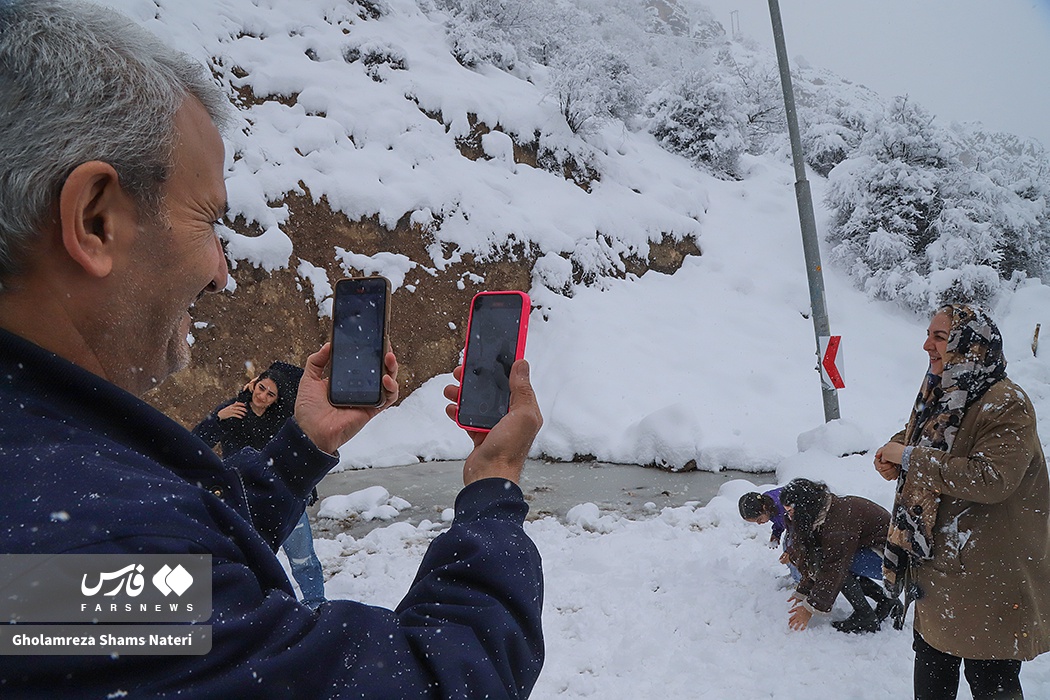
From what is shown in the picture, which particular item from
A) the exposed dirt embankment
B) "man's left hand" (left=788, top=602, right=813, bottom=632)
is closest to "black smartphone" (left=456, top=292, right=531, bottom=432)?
"man's left hand" (left=788, top=602, right=813, bottom=632)

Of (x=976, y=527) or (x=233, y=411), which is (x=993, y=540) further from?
(x=233, y=411)

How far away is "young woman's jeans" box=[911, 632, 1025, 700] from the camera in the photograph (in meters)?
2.63

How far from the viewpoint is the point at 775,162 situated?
21344 mm

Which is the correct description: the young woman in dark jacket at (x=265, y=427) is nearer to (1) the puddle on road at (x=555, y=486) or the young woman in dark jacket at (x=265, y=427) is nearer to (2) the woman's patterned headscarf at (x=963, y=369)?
(1) the puddle on road at (x=555, y=486)

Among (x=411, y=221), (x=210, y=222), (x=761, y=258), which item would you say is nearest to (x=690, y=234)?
(x=761, y=258)

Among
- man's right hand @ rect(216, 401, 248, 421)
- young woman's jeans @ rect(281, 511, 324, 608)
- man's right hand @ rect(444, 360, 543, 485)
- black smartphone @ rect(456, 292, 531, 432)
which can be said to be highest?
man's right hand @ rect(444, 360, 543, 485)

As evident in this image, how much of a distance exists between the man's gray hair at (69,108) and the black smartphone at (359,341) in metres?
1.13

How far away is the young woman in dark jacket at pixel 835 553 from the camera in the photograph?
4.16 metres

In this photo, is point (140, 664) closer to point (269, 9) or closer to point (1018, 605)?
point (1018, 605)

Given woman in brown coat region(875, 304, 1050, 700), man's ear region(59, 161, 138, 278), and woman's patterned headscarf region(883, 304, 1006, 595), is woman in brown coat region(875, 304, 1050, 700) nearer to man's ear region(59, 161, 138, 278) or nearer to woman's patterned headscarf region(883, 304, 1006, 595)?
woman's patterned headscarf region(883, 304, 1006, 595)

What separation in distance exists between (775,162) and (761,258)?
8004 millimetres

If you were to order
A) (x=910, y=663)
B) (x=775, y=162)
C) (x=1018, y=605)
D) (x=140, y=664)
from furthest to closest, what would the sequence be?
(x=775, y=162)
(x=910, y=663)
(x=1018, y=605)
(x=140, y=664)

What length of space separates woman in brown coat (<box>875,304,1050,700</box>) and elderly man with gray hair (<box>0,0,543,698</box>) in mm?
2524

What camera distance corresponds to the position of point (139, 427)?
34.4 inches
